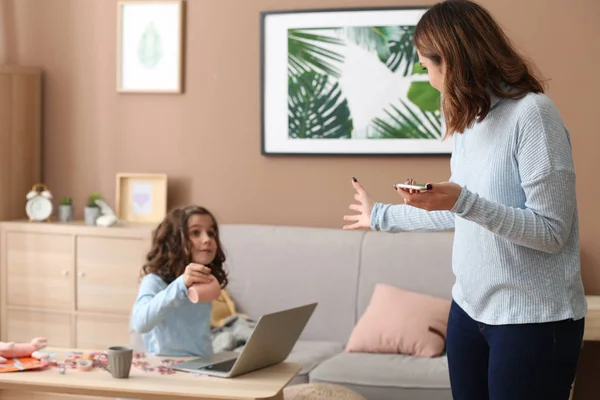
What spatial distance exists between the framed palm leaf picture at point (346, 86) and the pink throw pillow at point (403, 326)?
781 millimetres

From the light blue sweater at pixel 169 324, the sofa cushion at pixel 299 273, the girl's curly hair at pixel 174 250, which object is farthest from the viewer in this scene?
the sofa cushion at pixel 299 273

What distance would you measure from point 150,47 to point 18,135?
2.64 ft

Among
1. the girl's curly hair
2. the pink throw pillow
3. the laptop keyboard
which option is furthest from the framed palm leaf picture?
the laptop keyboard

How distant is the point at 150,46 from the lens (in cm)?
447

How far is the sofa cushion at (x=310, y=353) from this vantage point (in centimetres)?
344

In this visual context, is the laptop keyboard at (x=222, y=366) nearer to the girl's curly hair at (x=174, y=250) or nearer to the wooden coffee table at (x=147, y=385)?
the wooden coffee table at (x=147, y=385)

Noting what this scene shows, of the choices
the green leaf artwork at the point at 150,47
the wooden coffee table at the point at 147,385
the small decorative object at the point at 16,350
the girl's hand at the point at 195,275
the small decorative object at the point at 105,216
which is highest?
the green leaf artwork at the point at 150,47

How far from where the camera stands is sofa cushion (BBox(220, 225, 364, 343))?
12.9 ft

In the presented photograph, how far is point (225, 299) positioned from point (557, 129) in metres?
2.48

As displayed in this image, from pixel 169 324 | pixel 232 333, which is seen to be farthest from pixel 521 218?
pixel 232 333

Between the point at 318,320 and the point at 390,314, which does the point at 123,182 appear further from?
the point at 390,314

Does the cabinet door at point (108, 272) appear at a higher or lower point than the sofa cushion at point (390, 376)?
higher

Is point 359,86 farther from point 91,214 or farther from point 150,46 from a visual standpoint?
point 91,214

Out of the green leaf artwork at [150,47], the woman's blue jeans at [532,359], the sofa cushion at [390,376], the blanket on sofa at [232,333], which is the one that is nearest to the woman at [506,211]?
the woman's blue jeans at [532,359]
